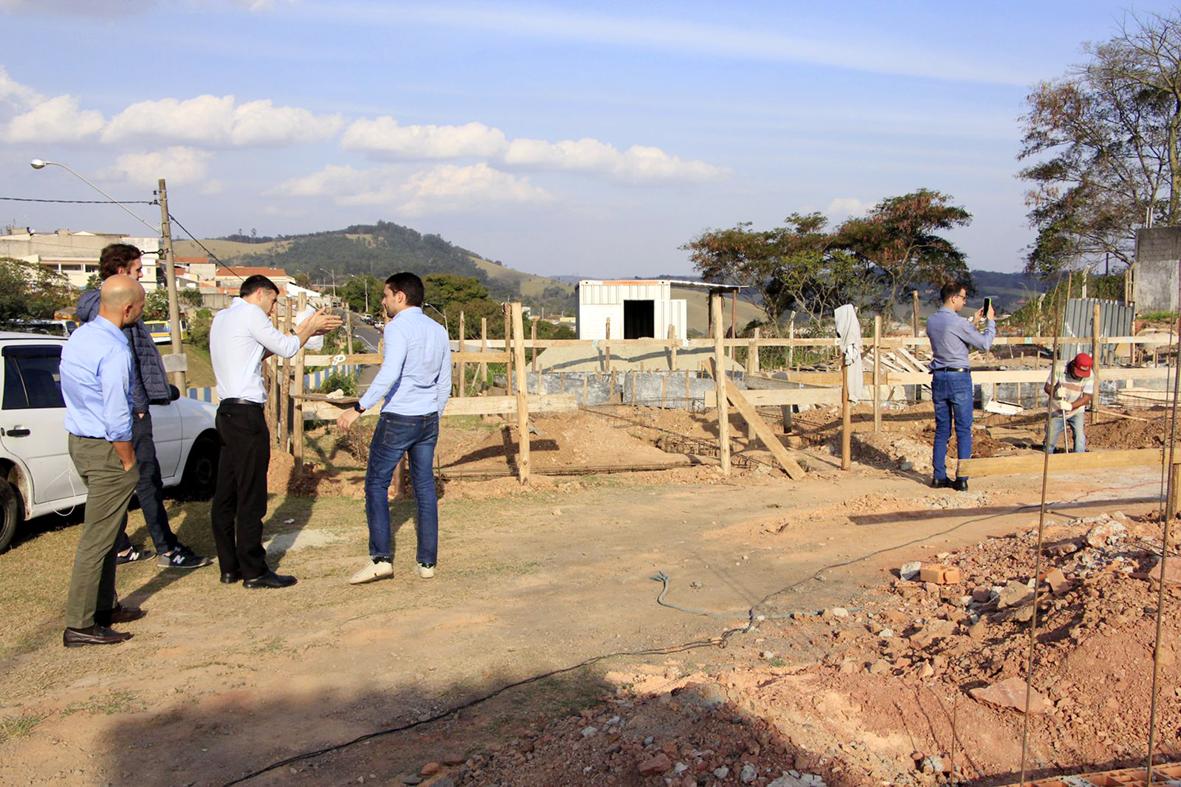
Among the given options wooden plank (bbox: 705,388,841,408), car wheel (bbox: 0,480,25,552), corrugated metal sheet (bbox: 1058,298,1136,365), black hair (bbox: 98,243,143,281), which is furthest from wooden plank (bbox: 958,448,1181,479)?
corrugated metal sheet (bbox: 1058,298,1136,365)

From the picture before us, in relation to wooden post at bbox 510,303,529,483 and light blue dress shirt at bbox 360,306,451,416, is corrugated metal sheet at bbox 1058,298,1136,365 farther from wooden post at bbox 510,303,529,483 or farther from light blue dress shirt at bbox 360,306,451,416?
light blue dress shirt at bbox 360,306,451,416

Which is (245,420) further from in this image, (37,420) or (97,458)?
(37,420)

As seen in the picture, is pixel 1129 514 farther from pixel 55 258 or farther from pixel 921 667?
pixel 55 258

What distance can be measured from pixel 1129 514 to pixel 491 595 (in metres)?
4.76

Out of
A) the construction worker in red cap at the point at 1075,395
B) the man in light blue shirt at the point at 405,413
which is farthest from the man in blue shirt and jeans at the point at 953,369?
the man in light blue shirt at the point at 405,413

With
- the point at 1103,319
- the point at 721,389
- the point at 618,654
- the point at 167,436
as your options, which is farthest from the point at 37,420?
the point at 1103,319

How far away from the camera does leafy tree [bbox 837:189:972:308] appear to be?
33.6 m

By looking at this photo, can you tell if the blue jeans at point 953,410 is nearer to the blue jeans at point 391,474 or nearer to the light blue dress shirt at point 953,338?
the light blue dress shirt at point 953,338

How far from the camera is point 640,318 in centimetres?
3362

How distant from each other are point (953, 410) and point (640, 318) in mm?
25476

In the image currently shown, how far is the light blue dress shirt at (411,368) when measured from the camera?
18.1 ft

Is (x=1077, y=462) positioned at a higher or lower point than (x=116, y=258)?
lower

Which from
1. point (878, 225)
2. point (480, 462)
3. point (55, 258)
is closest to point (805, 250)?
point (878, 225)

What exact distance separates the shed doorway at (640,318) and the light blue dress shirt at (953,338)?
80.8 ft
